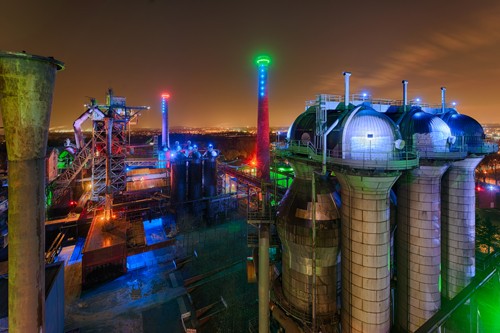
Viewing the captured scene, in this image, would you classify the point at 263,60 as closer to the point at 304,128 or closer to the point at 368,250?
the point at 304,128

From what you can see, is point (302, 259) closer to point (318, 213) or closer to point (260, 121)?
point (318, 213)

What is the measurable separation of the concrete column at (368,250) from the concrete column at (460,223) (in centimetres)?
702

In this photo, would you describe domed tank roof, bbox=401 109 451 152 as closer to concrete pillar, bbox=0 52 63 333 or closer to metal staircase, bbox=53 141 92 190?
concrete pillar, bbox=0 52 63 333

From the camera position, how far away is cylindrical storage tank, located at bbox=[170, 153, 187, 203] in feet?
102

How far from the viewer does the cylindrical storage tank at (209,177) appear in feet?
109

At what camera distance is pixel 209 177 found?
110ft

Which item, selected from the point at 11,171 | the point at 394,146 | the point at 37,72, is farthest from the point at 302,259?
the point at 37,72

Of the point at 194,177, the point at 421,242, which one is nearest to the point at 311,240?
the point at 421,242

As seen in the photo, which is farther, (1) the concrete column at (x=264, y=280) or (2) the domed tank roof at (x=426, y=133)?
(1) the concrete column at (x=264, y=280)

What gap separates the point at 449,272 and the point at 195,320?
1588 cm

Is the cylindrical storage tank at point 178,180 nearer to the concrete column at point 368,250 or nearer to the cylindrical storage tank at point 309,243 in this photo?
the cylindrical storage tank at point 309,243

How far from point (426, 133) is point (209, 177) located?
944 inches

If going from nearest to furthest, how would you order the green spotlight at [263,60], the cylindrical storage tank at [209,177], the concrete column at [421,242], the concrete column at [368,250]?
1. the concrete column at [368,250]
2. the concrete column at [421,242]
3. the cylindrical storage tank at [209,177]
4. the green spotlight at [263,60]

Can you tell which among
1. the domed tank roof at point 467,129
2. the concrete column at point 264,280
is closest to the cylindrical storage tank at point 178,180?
the concrete column at point 264,280
